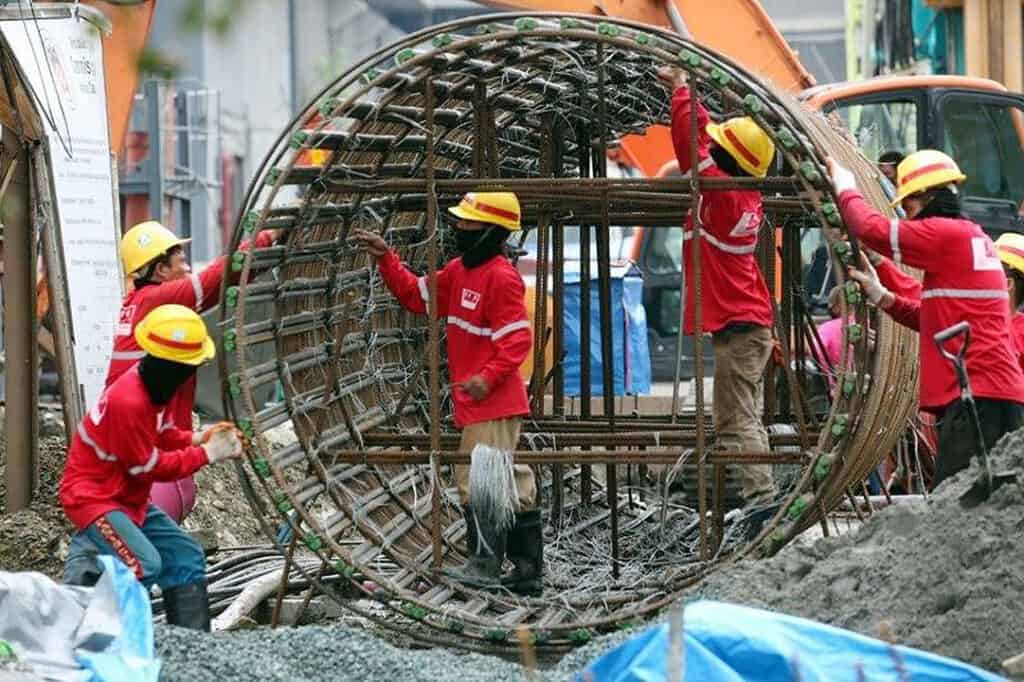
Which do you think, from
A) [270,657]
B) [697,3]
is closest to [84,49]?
[270,657]

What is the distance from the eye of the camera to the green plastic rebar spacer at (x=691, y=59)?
28.7ft

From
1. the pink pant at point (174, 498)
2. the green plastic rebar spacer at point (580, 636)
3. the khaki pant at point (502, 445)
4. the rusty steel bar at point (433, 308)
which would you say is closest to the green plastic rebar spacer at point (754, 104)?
the rusty steel bar at point (433, 308)

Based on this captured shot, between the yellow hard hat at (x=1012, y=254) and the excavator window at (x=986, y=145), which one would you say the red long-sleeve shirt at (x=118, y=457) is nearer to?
the yellow hard hat at (x=1012, y=254)

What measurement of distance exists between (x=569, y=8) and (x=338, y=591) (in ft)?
19.4

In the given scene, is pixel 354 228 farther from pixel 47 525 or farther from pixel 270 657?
pixel 270 657

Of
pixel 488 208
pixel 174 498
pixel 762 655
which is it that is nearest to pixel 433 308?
pixel 488 208

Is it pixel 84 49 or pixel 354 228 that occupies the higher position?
pixel 84 49

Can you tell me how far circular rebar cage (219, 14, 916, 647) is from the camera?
888cm

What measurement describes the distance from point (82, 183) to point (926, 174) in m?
4.66

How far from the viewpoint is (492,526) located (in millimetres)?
9531

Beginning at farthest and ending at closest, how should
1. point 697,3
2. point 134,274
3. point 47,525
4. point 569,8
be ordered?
point 697,3
point 569,8
point 47,525
point 134,274

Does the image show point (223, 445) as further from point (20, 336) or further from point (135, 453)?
point (20, 336)

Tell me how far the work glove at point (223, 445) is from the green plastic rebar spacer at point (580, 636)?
162 cm

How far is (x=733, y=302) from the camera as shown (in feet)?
33.1
